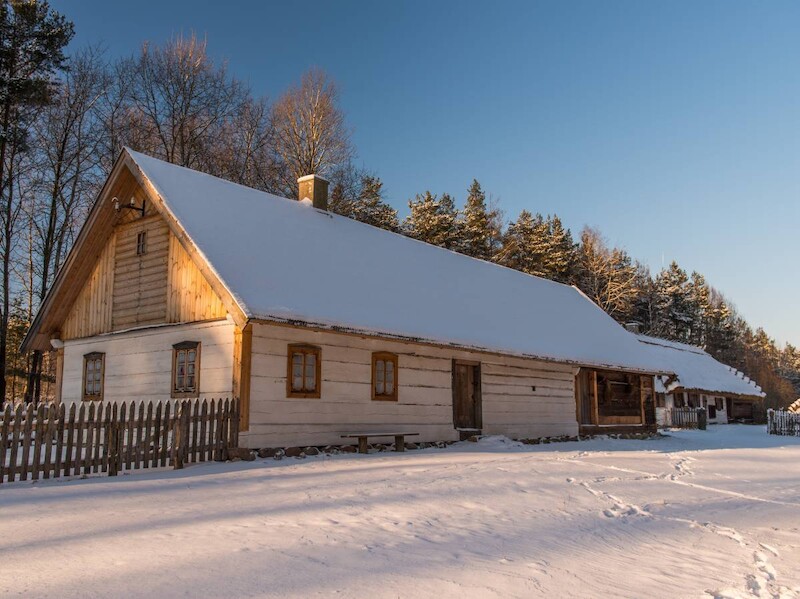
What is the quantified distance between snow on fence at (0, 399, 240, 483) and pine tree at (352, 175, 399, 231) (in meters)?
30.1

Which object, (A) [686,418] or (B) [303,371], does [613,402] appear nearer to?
(A) [686,418]

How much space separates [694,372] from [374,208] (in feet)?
78.5

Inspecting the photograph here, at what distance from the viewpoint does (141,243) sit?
17312 mm

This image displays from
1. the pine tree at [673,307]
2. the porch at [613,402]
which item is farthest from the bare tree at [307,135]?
the pine tree at [673,307]

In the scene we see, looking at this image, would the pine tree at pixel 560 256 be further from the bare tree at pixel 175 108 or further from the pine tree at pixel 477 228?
the bare tree at pixel 175 108

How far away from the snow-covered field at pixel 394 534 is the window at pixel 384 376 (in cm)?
447

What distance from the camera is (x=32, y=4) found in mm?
27453

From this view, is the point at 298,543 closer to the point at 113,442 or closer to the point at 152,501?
the point at 152,501

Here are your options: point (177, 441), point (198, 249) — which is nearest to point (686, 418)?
point (198, 249)

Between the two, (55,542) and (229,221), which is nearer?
(55,542)

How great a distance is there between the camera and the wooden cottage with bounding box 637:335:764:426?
4078 cm

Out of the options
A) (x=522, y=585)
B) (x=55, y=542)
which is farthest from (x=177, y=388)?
(x=522, y=585)

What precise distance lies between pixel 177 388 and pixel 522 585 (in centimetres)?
1209

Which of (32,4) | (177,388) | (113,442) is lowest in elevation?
(113,442)
